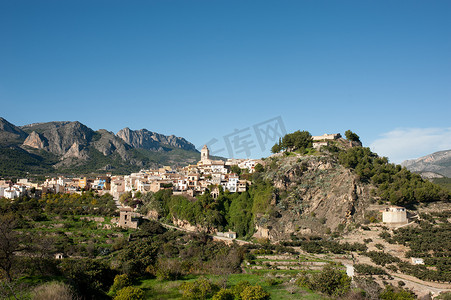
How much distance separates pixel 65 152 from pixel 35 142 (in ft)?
35.9

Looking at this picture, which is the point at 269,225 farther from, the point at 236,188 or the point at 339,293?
the point at 339,293

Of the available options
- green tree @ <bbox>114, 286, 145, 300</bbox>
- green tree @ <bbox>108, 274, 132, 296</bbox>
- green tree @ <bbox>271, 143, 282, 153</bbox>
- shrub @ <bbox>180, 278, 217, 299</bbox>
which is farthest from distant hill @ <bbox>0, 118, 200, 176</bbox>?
shrub @ <bbox>180, 278, 217, 299</bbox>

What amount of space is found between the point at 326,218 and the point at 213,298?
29753 millimetres

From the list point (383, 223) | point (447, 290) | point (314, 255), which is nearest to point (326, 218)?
point (383, 223)

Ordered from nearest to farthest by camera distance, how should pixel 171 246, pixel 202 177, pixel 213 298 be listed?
1. pixel 213 298
2. pixel 171 246
3. pixel 202 177

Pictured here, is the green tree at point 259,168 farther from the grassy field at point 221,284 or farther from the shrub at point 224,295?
the shrub at point 224,295

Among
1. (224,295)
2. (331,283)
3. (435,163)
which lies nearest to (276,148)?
(331,283)

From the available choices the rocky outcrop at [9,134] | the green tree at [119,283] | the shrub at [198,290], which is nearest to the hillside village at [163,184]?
the green tree at [119,283]

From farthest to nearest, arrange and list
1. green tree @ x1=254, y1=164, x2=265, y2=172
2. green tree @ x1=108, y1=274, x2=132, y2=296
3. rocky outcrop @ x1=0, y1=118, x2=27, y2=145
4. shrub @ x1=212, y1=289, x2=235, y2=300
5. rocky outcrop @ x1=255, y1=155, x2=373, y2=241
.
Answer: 1. rocky outcrop @ x1=0, y1=118, x2=27, y2=145
2. green tree @ x1=254, y1=164, x2=265, y2=172
3. rocky outcrop @ x1=255, y1=155, x2=373, y2=241
4. green tree @ x1=108, y1=274, x2=132, y2=296
5. shrub @ x1=212, y1=289, x2=235, y2=300

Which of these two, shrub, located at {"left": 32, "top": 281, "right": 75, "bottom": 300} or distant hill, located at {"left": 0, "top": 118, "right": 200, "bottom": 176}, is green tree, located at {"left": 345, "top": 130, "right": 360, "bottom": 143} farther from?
distant hill, located at {"left": 0, "top": 118, "right": 200, "bottom": 176}

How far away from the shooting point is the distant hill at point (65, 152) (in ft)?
346

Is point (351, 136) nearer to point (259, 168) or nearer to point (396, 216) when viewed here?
point (259, 168)

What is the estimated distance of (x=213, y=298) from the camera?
65.8ft

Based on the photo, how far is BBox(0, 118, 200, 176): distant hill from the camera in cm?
Answer: 10538
